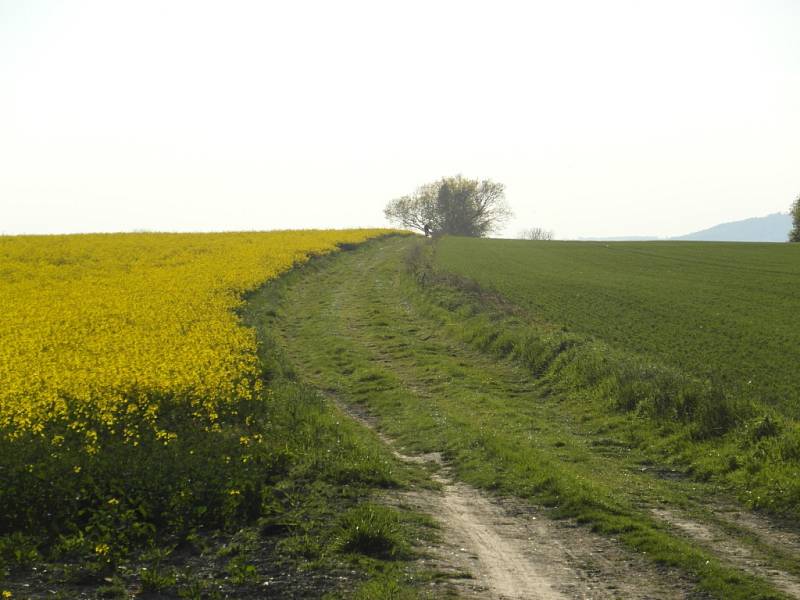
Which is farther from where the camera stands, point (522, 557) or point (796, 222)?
point (796, 222)

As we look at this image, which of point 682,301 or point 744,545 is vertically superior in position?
point 682,301

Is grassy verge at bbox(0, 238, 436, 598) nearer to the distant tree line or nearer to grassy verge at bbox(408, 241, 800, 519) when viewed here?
grassy verge at bbox(408, 241, 800, 519)

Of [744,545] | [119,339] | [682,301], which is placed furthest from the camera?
[682,301]

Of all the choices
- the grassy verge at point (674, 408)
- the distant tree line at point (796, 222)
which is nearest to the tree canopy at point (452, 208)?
the distant tree line at point (796, 222)

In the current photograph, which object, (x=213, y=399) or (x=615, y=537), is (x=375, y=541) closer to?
(x=615, y=537)

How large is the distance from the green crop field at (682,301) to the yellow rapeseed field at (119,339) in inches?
470

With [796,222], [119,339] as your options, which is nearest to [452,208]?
[796,222]

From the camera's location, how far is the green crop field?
21281mm

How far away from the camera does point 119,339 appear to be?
21859 millimetres

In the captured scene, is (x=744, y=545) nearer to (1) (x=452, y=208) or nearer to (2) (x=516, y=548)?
(2) (x=516, y=548)

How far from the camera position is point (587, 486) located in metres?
13.4

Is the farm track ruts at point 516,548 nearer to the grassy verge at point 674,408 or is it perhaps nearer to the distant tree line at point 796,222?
the grassy verge at point 674,408

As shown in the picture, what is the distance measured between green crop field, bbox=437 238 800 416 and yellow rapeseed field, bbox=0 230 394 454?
39.1 feet

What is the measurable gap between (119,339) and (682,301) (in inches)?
916
